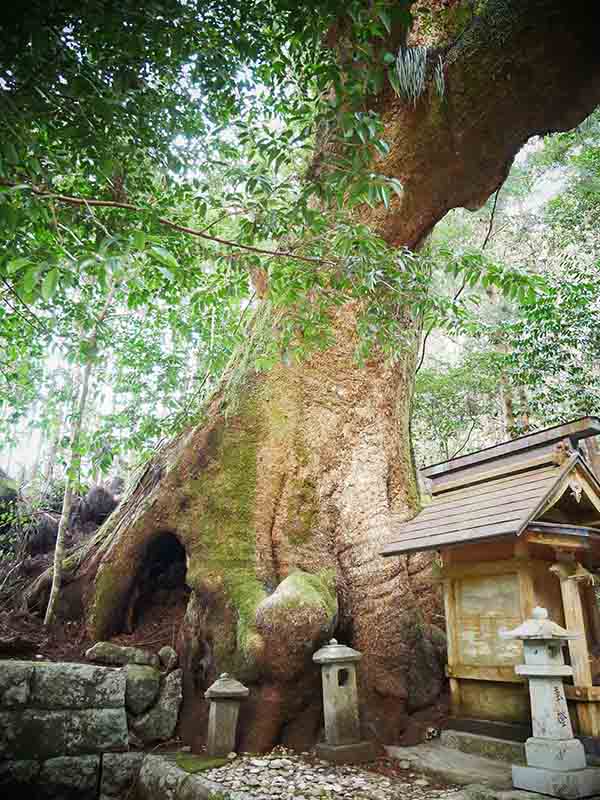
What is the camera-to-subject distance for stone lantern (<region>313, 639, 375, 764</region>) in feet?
14.3

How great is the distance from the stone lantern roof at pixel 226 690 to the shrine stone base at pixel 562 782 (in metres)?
2.17

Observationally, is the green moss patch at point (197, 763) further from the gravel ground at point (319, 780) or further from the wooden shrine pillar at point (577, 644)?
the wooden shrine pillar at point (577, 644)

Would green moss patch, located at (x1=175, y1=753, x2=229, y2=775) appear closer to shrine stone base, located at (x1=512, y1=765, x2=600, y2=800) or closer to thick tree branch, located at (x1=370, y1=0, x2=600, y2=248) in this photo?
shrine stone base, located at (x1=512, y1=765, x2=600, y2=800)

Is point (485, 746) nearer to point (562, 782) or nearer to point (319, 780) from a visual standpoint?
point (562, 782)

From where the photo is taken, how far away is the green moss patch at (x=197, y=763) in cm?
427

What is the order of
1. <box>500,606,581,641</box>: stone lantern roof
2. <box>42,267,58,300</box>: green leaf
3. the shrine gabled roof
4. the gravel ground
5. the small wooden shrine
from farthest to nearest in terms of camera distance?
the small wooden shrine < the shrine gabled roof < <box>500,606,581,641</box>: stone lantern roof < the gravel ground < <box>42,267,58,300</box>: green leaf

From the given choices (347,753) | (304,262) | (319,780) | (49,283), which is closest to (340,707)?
(347,753)

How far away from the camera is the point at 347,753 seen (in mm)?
4344

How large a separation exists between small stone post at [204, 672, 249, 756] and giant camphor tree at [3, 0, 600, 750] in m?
0.19

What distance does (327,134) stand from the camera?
386cm

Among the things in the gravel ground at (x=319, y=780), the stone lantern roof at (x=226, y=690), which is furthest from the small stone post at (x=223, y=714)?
the gravel ground at (x=319, y=780)

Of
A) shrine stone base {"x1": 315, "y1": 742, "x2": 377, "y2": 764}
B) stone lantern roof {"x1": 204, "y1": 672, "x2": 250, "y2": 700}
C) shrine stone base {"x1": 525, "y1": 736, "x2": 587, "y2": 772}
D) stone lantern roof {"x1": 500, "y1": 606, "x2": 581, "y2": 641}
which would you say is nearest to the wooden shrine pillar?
stone lantern roof {"x1": 500, "y1": 606, "x2": 581, "y2": 641}

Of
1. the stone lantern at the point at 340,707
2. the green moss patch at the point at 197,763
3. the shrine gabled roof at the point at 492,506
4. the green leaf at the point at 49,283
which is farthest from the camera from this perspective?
the stone lantern at the point at 340,707

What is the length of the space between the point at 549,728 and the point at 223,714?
2.53 meters
